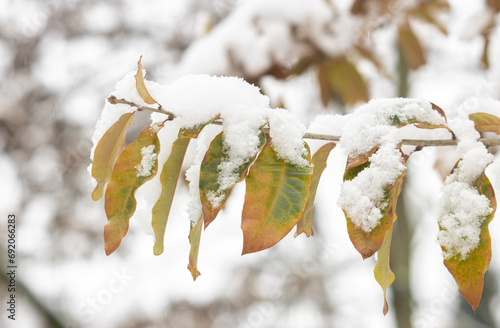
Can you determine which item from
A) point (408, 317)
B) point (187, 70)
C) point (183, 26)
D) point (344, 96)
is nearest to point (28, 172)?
point (183, 26)

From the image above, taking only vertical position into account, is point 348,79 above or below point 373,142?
below

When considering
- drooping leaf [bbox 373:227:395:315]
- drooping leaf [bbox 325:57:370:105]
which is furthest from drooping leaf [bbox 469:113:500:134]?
drooping leaf [bbox 325:57:370:105]

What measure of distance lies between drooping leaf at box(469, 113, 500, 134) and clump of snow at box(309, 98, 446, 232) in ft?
0.26

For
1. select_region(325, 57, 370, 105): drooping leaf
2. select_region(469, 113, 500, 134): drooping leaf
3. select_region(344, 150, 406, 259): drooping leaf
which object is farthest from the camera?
select_region(325, 57, 370, 105): drooping leaf

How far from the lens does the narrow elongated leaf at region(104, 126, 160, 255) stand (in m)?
0.60

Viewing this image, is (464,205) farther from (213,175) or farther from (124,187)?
(124,187)

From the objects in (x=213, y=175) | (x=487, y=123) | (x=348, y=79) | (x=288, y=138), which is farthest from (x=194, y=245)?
(x=348, y=79)

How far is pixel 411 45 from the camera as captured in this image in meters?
2.12

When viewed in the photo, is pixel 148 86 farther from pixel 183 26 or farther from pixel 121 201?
pixel 183 26

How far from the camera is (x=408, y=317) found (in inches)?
144

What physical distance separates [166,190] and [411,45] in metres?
1.93

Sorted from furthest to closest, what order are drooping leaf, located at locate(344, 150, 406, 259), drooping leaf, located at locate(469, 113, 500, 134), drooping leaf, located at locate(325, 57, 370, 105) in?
1. drooping leaf, located at locate(325, 57, 370, 105)
2. drooping leaf, located at locate(469, 113, 500, 134)
3. drooping leaf, located at locate(344, 150, 406, 259)

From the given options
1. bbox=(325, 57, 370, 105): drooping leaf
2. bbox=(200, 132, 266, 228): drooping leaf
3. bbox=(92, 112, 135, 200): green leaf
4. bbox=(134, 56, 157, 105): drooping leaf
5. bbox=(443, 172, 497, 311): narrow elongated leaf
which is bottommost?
bbox=(325, 57, 370, 105): drooping leaf

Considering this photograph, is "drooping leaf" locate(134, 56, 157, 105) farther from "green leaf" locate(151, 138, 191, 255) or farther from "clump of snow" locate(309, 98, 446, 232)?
"clump of snow" locate(309, 98, 446, 232)
